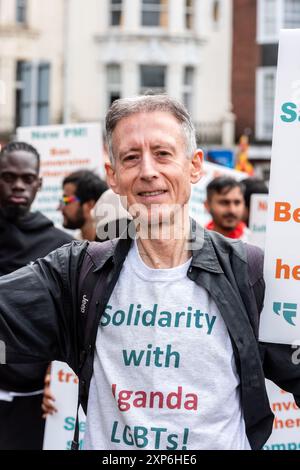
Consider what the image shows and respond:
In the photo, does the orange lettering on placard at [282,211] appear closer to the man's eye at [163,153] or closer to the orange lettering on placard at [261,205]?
the man's eye at [163,153]

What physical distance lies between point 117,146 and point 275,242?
1.89 ft

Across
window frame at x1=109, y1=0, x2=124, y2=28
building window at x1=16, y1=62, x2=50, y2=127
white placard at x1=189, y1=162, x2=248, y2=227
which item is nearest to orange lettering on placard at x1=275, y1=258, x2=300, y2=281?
white placard at x1=189, y1=162, x2=248, y2=227

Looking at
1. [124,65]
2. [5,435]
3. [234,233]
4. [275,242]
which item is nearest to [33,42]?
[124,65]

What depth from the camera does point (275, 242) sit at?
116 inches

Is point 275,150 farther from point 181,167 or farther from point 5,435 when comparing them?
point 5,435

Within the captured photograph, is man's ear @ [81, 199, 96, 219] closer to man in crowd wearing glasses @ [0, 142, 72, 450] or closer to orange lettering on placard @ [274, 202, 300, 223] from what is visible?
man in crowd wearing glasses @ [0, 142, 72, 450]

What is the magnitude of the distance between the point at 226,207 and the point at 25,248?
7.60 feet

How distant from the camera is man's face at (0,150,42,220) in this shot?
5.34 meters

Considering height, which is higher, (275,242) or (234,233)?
(275,242)

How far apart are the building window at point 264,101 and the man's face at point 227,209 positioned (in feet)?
74.8

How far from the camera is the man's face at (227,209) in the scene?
22.7 feet

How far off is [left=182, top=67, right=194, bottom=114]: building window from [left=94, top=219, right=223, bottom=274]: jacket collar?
28151 mm

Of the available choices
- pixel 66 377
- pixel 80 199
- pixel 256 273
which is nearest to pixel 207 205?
pixel 80 199

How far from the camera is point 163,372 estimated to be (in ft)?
8.73
